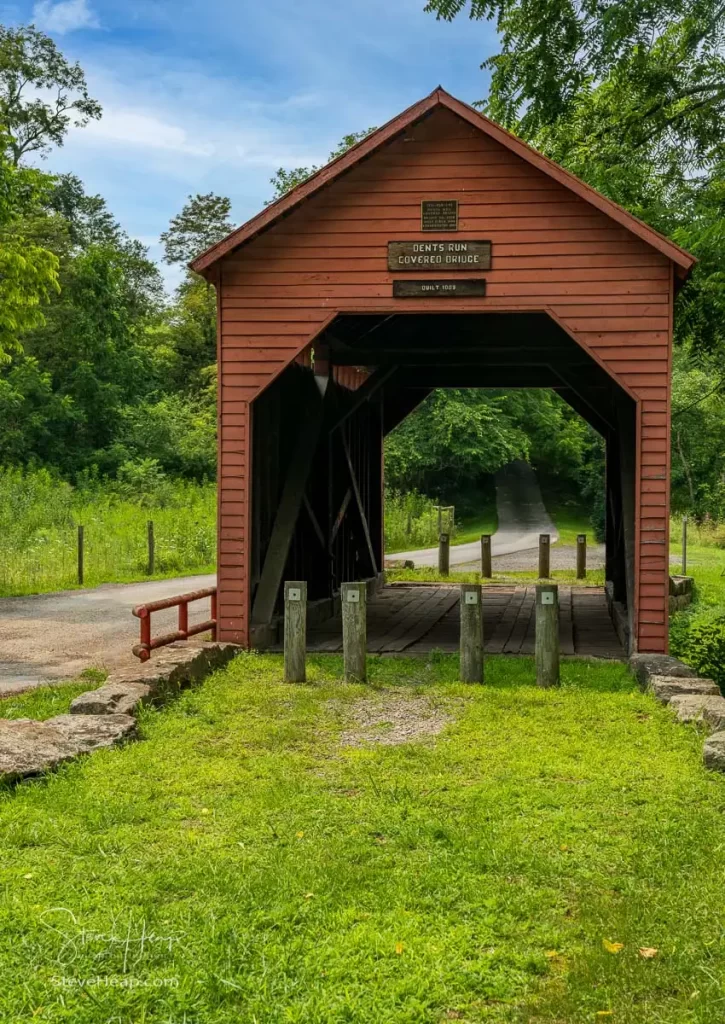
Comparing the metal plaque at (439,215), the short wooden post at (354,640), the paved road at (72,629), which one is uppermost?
the metal plaque at (439,215)

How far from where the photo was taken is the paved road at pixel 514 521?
29.3 m

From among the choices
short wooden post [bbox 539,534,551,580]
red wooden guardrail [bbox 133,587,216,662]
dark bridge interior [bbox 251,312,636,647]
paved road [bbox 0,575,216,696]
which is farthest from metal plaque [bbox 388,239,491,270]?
short wooden post [bbox 539,534,551,580]

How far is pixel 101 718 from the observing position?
738 centimetres

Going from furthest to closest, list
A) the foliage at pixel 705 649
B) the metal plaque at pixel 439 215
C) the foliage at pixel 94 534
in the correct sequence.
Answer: the foliage at pixel 94 534, the foliage at pixel 705 649, the metal plaque at pixel 439 215

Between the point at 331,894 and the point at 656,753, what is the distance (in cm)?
326

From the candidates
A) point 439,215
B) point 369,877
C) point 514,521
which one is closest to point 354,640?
point 439,215

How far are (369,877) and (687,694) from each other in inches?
188

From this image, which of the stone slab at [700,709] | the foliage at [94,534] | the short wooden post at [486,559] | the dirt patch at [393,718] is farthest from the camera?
the short wooden post at [486,559]

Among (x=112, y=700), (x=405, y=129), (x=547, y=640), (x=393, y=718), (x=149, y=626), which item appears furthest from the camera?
(x=405, y=129)

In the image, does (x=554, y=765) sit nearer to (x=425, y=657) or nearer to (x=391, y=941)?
(x=391, y=941)

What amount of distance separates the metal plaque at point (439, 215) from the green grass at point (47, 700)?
19.3 feet

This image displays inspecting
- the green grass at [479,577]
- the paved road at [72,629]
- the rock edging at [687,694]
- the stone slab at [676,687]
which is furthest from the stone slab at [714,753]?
the green grass at [479,577]

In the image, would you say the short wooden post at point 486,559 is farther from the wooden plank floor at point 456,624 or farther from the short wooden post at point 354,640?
the short wooden post at point 354,640

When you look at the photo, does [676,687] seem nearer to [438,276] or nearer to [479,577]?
[438,276]
